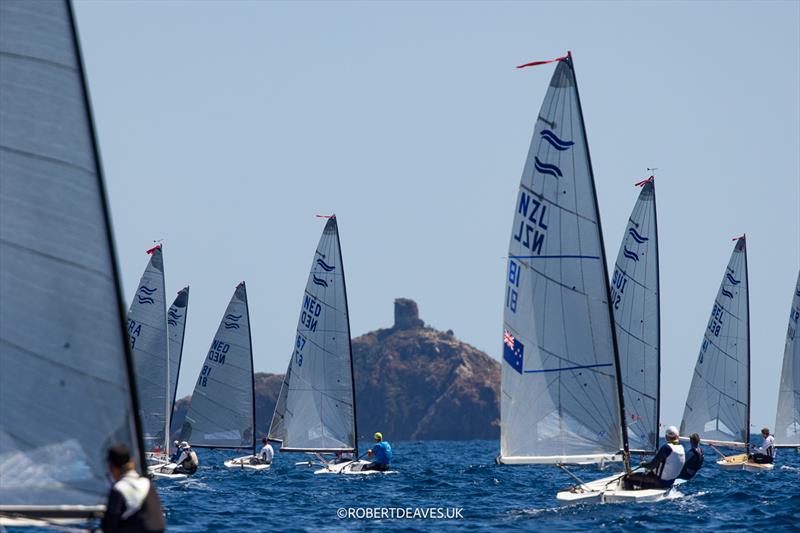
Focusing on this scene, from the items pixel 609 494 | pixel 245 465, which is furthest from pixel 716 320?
pixel 609 494

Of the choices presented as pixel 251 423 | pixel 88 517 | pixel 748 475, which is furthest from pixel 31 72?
pixel 251 423

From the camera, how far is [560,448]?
2156 centimetres

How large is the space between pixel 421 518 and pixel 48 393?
13.7 meters

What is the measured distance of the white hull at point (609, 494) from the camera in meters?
21.3

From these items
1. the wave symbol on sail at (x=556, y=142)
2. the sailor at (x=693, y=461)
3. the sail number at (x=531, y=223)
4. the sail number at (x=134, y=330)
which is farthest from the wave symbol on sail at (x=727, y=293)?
the wave symbol on sail at (x=556, y=142)

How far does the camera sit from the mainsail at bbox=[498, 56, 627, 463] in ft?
69.6

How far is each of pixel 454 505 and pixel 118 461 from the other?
1709 centimetres

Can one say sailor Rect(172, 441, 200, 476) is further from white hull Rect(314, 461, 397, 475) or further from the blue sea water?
→ white hull Rect(314, 461, 397, 475)

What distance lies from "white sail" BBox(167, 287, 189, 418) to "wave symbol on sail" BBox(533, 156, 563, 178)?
26107mm

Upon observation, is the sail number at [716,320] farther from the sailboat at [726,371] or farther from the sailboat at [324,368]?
the sailboat at [324,368]

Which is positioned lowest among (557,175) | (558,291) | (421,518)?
(421,518)

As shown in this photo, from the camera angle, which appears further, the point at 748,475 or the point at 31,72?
the point at 748,475

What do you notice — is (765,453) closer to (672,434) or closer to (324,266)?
(324,266)

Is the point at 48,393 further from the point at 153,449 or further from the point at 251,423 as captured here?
the point at 251,423
